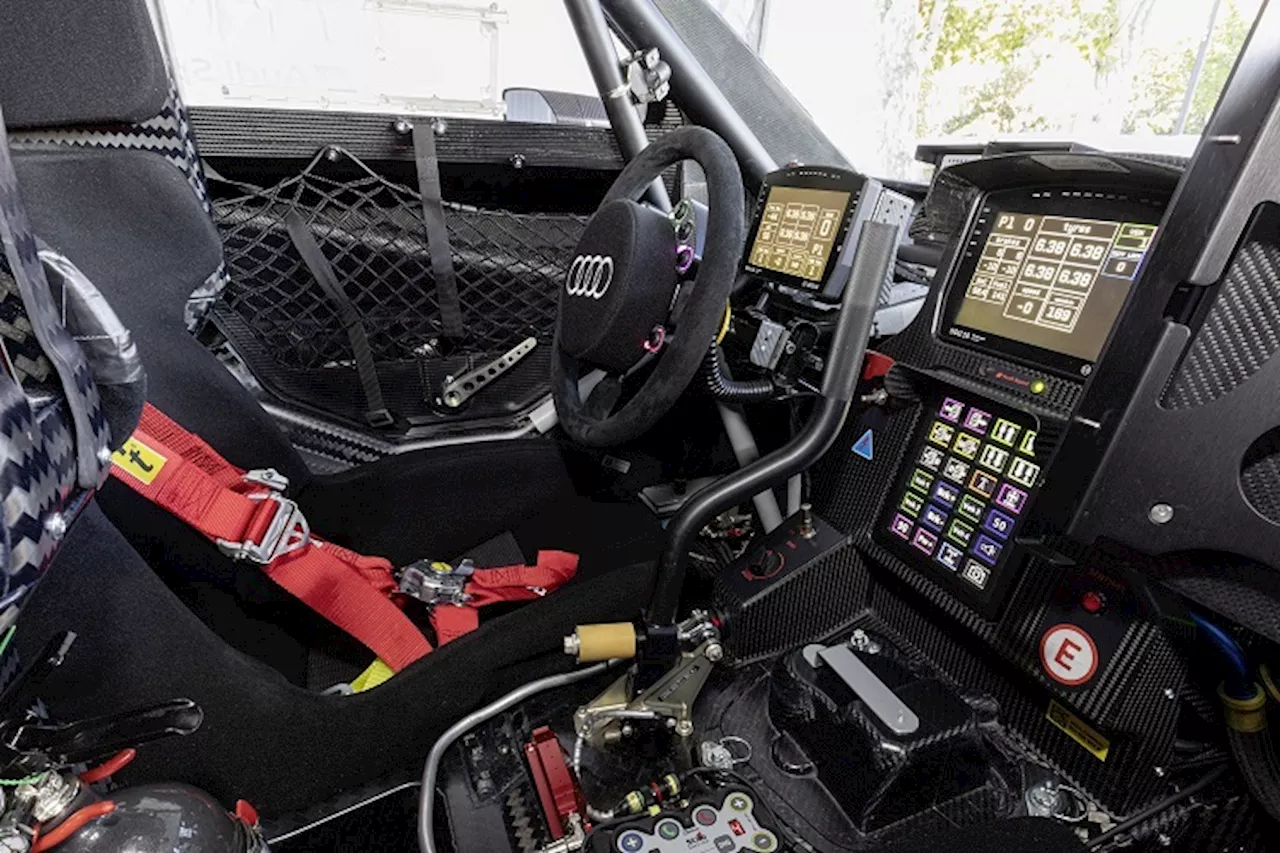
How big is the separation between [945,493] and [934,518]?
3cm

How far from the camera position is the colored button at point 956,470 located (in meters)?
0.87

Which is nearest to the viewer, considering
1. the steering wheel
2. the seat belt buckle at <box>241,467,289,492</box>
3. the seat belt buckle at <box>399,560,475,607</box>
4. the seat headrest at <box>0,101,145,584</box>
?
the seat headrest at <box>0,101,145,584</box>

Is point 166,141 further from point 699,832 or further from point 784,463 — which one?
point 699,832

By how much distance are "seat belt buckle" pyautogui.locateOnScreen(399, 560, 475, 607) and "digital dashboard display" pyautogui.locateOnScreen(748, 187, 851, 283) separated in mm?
708

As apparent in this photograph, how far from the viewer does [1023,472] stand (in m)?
0.79

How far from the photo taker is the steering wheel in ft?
2.67

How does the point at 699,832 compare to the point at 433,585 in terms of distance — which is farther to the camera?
the point at 433,585

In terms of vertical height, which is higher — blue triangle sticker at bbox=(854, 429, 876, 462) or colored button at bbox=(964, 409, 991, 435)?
colored button at bbox=(964, 409, 991, 435)

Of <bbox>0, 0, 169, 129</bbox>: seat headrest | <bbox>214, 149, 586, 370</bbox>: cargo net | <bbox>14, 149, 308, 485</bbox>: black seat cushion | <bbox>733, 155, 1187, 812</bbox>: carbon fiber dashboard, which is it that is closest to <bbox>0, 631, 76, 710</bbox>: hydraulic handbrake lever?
<bbox>14, 149, 308, 485</bbox>: black seat cushion

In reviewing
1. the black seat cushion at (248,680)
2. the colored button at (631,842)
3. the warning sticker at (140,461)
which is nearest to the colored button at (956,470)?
the black seat cushion at (248,680)

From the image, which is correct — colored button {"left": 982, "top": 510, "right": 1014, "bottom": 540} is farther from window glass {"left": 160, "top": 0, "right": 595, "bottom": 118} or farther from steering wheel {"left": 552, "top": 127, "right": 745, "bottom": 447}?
window glass {"left": 160, "top": 0, "right": 595, "bottom": 118}

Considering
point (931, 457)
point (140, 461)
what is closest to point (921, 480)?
point (931, 457)

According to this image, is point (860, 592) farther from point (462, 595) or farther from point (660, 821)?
point (462, 595)

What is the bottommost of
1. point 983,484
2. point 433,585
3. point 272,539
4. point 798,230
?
point 433,585
